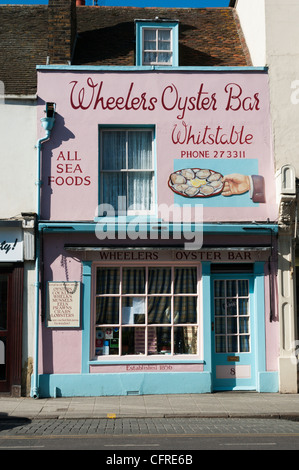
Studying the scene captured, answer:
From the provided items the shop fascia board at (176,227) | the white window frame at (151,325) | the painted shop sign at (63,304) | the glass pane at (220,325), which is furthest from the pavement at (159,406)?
the shop fascia board at (176,227)

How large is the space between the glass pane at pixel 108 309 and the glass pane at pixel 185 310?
4.21 ft

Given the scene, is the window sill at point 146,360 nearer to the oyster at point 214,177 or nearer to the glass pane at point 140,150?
the oyster at point 214,177

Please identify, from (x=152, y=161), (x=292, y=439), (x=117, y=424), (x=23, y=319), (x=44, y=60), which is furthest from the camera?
(x=44, y=60)

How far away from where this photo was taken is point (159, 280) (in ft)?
39.5

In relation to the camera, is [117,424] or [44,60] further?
[44,60]

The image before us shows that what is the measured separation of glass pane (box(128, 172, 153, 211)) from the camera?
12258 mm

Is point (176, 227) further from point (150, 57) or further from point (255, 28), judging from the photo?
point (255, 28)

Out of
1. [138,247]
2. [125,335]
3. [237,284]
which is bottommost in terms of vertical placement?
[125,335]

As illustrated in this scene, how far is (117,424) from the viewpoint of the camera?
905 centimetres

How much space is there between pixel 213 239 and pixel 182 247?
0.70m

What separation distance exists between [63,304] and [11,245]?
5.45 ft

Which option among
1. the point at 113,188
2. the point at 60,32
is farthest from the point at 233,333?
the point at 60,32

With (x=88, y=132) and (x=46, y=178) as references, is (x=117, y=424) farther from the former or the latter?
(x=88, y=132)

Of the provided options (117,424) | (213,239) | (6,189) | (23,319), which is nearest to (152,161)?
(213,239)
